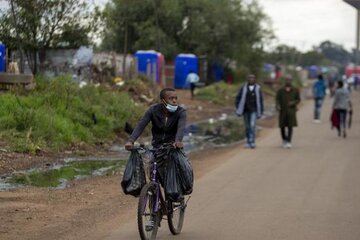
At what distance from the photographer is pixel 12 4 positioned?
17.4 meters

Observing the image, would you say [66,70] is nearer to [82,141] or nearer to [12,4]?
[12,4]

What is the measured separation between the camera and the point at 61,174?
11.9 metres

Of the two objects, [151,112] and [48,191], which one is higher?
[151,112]

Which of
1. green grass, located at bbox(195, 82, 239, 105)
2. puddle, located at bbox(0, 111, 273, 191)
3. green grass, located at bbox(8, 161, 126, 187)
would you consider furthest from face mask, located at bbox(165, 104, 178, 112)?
green grass, located at bbox(195, 82, 239, 105)

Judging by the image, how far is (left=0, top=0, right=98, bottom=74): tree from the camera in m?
18.2

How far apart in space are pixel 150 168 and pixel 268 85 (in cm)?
5264

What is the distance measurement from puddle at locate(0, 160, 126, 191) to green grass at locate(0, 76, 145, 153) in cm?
112

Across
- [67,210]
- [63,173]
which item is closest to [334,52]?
[63,173]

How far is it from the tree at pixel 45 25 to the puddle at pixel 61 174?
20.4 feet

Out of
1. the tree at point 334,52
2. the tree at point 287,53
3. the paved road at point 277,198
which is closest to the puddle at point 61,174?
the paved road at point 277,198

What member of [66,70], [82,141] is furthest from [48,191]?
[66,70]

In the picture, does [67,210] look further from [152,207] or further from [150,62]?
[150,62]

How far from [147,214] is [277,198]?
339 cm

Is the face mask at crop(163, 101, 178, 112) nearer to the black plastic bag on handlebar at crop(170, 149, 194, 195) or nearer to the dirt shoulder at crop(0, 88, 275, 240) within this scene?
the black plastic bag on handlebar at crop(170, 149, 194, 195)
